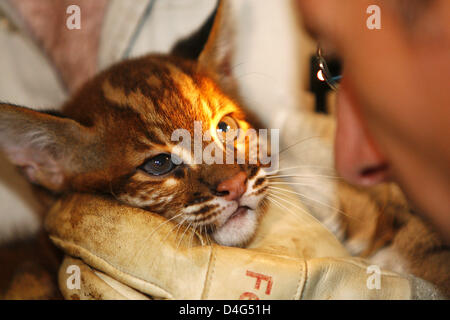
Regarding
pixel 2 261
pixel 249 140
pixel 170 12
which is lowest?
pixel 2 261

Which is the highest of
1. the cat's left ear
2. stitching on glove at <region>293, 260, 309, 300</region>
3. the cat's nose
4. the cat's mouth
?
the cat's left ear

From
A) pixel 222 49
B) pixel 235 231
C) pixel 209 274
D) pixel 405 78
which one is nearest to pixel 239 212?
pixel 235 231

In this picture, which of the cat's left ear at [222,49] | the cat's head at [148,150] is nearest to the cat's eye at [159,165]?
the cat's head at [148,150]

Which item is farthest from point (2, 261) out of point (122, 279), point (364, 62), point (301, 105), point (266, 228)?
point (364, 62)

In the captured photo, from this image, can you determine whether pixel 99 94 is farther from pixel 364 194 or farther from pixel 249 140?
pixel 364 194

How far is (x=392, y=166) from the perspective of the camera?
67cm

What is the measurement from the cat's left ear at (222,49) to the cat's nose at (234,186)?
0.48 meters

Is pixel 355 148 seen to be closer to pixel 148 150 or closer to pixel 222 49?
pixel 148 150

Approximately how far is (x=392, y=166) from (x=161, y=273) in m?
0.51

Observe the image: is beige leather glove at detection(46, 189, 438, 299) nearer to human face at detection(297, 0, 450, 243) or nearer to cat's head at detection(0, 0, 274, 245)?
cat's head at detection(0, 0, 274, 245)

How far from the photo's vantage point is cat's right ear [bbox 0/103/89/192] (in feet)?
3.14

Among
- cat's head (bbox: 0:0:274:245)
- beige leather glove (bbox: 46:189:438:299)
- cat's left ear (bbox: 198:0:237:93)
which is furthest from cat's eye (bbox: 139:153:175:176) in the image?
cat's left ear (bbox: 198:0:237:93)

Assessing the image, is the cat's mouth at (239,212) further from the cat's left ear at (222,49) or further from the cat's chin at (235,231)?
the cat's left ear at (222,49)

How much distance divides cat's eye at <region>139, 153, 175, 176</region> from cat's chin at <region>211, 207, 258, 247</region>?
0.21 metres
